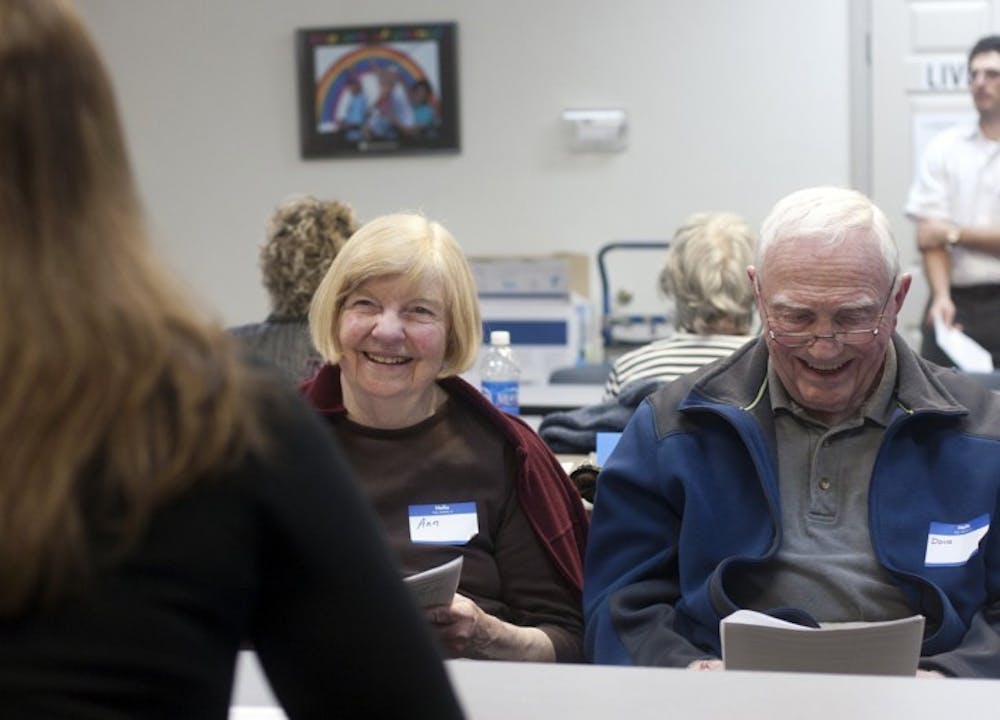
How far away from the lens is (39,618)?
0.82 meters

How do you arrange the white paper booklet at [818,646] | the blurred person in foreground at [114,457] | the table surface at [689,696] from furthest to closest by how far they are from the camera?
the white paper booklet at [818,646] < the table surface at [689,696] < the blurred person in foreground at [114,457]

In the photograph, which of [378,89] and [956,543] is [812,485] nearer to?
[956,543]

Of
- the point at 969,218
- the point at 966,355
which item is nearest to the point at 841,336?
the point at 966,355

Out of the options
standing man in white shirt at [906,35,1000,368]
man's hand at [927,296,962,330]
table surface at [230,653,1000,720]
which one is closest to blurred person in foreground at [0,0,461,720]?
table surface at [230,653,1000,720]

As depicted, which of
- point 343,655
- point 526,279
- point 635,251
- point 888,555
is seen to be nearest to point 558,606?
point 888,555

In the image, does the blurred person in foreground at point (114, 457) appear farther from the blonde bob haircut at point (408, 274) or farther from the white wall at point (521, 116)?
the white wall at point (521, 116)

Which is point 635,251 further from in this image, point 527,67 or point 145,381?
point 145,381

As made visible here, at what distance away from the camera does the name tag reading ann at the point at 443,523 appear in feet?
7.82

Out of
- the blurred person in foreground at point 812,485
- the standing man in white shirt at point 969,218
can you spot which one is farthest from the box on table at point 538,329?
the blurred person in foreground at point 812,485

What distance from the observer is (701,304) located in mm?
3611

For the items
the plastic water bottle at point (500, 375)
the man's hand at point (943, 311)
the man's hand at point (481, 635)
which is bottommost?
the man's hand at point (481, 635)

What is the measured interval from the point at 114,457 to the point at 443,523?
161 centimetres

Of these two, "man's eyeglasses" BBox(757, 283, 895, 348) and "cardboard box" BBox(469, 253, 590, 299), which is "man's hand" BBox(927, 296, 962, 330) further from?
"man's eyeglasses" BBox(757, 283, 895, 348)

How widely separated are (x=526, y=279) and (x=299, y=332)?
2095 mm
